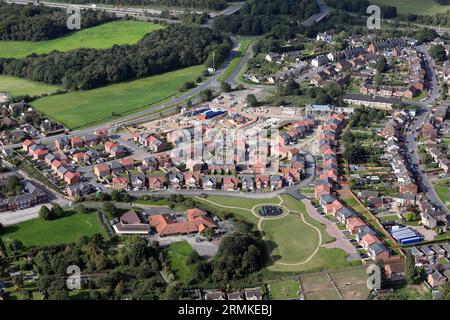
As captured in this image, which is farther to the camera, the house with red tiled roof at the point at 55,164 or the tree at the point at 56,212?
the house with red tiled roof at the point at 55,164

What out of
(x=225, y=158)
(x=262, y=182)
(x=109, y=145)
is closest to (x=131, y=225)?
(x=262, y=182)

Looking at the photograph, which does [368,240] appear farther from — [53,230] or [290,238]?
[53,230]

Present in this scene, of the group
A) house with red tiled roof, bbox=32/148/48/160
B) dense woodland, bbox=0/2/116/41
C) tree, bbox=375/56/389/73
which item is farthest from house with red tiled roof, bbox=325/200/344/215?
dense woodland, bbox=0/2/116/41

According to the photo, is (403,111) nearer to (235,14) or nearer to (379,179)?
(379,179)

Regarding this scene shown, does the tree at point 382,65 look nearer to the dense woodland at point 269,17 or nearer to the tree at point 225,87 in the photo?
the dense woodland at point 269,17

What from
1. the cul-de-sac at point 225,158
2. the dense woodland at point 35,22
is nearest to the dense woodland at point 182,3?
the dense woodland at point 35,22

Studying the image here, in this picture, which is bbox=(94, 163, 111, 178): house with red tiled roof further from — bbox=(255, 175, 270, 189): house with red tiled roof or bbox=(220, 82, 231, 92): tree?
bbox=(220, 82, 231, 92): tree

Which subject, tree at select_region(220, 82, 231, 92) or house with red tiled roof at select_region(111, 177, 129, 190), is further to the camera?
tree at select_region(220, 82, 231, 92)

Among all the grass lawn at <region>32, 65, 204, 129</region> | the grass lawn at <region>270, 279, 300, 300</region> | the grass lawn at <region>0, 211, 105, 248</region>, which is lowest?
the grass lawn at <region>270, 279, 300, 300</region>
